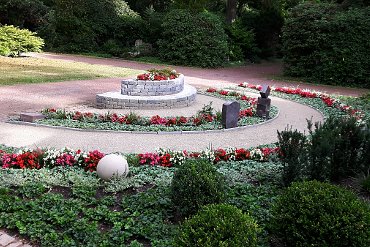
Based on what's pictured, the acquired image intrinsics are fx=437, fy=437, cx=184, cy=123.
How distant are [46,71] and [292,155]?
48.0 feet

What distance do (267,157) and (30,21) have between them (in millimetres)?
28123

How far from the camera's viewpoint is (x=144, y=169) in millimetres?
6609

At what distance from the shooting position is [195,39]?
997 inches

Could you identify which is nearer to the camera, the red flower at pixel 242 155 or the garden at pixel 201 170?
the garden at pixel 201 170

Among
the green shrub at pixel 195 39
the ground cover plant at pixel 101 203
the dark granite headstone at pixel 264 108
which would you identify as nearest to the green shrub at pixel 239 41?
the green shrub at pixel 195 39

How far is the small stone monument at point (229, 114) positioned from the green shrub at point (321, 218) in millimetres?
5603

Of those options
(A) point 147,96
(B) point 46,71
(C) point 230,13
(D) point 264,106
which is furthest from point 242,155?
(C) point 230,13

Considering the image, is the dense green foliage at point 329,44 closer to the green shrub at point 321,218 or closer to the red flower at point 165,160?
the red flower at point 165,160

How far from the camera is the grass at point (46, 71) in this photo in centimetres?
1599

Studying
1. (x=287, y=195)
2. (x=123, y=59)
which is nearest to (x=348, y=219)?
(x=287, y=195)

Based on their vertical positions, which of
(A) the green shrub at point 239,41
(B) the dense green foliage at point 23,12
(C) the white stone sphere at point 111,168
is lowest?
(C) the white stone sphere at point 111,168

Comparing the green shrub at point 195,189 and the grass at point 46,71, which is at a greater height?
the green shrub at point 195,189

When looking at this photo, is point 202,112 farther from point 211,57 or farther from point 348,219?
point 211,57

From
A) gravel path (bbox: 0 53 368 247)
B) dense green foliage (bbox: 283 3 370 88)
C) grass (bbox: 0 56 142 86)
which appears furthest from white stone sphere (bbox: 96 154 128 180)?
dense green foliage (bbox: 283 3 370 88)
